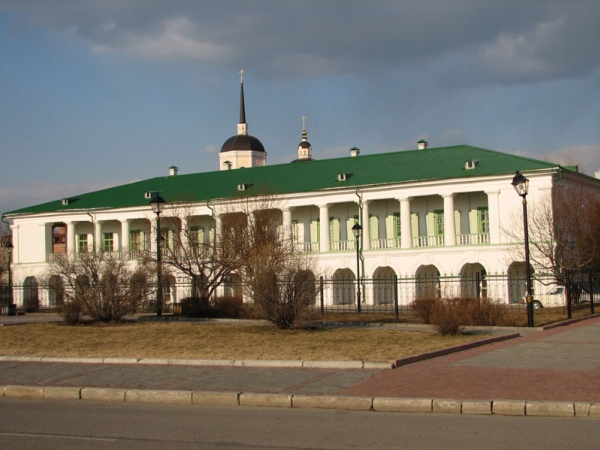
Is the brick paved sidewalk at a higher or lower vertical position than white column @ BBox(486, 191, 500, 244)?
lower

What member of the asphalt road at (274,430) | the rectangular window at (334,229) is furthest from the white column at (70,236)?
the asphalt road at (274,430)

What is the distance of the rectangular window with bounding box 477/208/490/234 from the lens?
160 feet

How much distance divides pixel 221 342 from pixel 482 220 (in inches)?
1335

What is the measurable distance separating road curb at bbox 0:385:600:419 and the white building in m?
32.9

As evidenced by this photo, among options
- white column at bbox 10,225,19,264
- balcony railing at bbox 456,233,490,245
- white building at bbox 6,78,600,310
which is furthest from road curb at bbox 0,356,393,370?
white column at bbox 10,225,19,264

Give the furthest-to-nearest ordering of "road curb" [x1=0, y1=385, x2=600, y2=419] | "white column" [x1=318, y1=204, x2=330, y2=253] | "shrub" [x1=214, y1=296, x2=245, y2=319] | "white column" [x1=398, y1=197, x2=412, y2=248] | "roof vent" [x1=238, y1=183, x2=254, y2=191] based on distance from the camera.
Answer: "roof vent" [x1=238, y1=183, x2=254, y2=191] → "white column" [x1=318, y1=204, x2=330, y2=253] → "white column" [x1=398, y1=197, x2=412, y2=248] → "shrub" [x1=214, y1=296, x2=245, y2=319] → "road curb" [x1=0, y1=385, x2=600, y2=419]

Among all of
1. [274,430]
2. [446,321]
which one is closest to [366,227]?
[446,321]

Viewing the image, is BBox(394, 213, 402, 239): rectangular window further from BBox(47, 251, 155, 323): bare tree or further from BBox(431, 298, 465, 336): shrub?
BBox(431, 298, 465, 336): shrub

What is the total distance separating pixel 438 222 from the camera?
167 feet

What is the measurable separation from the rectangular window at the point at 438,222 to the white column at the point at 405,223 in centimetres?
191

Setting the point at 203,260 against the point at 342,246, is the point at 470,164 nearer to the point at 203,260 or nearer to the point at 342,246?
the point at 342,246

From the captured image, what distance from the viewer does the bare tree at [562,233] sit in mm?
40719

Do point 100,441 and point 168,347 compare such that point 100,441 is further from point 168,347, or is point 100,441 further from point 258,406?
point 168,347

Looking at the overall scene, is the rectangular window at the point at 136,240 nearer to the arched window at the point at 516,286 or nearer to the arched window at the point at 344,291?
the arched window at the point at 344,291
